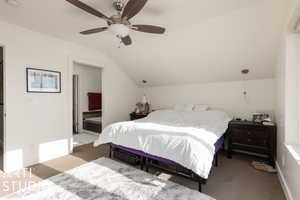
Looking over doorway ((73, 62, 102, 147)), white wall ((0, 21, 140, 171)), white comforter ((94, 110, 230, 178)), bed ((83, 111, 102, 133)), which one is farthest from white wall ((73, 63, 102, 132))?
white comforter ((94, 110, 230, 178))

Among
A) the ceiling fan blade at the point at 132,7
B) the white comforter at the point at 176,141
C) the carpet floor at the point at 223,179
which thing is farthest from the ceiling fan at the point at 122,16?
the carpet floor at the point at 223,179

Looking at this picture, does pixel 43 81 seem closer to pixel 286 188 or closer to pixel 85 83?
pixel 85 83

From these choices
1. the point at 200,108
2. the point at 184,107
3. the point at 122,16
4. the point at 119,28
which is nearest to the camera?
the point at 122,16

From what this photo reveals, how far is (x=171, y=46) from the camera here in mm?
3176

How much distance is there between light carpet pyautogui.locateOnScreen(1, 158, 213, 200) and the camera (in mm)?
1813

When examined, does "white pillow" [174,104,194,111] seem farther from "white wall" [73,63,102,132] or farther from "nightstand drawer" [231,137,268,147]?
"white wall" [73,63,102,132]

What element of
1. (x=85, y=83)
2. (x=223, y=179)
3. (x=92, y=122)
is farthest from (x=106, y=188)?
(x=85, y=83)

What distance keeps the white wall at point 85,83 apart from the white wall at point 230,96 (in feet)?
8.98

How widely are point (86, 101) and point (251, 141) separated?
510 cm

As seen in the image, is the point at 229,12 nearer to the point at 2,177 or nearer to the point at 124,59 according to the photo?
the point at 124,59

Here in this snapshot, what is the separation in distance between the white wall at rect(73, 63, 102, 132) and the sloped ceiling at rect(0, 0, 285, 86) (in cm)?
185

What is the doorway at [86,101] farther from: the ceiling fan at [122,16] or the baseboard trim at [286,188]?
the baseboard trim at [286,188]

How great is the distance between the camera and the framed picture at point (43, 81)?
270 centimetres

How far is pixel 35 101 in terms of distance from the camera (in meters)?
2.78
